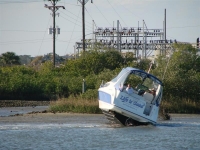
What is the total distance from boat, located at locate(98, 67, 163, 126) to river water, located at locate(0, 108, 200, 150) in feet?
1.54

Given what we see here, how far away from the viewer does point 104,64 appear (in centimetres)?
6009

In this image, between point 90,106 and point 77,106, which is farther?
point 77,106

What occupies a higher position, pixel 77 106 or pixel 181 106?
pixel 77 106

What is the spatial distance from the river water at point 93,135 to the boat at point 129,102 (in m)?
0.47

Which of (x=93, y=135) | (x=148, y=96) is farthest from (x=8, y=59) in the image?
(x=93, y=135)

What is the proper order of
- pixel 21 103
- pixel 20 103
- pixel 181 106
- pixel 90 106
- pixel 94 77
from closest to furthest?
pixel 90 106, pixel 181 106, pixel 20 103, pixel 21 103, pixel 94 77

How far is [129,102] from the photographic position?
3177 centimetres

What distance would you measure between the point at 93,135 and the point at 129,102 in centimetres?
270

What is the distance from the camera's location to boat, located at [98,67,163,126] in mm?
31625

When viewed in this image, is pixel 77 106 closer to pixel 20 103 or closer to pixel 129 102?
pixel 129 102

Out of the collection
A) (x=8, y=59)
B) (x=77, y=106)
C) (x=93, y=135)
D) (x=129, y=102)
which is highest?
(x=8, y=59)

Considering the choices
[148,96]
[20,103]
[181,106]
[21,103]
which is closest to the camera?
[148,96]

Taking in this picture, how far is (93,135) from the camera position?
3005 cm

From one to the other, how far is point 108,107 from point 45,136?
376 cm
